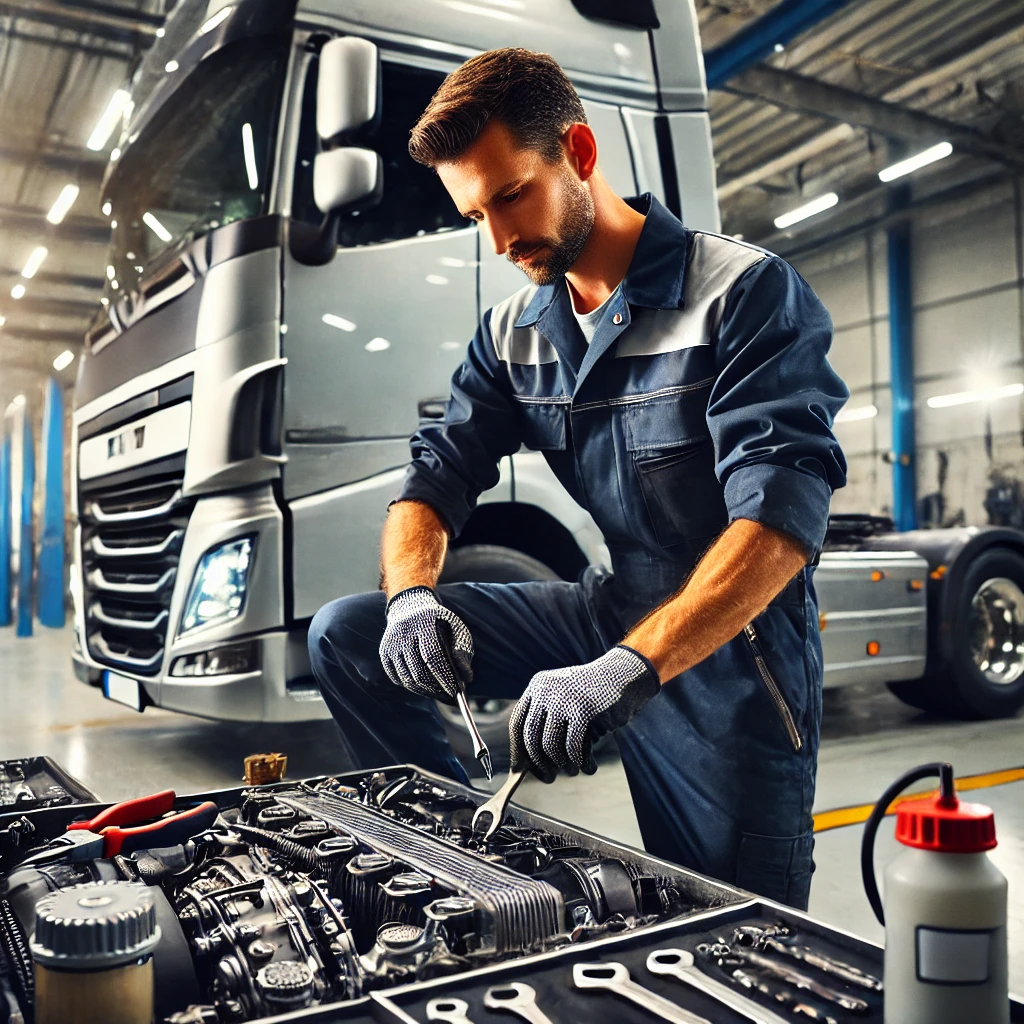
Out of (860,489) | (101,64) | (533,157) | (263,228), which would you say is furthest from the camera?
(860,489)

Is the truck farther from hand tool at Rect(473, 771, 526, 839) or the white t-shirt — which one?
hand tool at Rect(473, 771, 526, 839)

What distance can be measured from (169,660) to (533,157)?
1.82m

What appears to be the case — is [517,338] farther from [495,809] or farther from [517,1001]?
[517,1001]

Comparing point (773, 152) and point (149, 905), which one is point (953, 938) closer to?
point (149, 905)

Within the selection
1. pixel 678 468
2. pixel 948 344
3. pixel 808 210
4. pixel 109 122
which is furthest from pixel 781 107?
pixel 678 468

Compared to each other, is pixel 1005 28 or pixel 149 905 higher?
pixel 1005 28

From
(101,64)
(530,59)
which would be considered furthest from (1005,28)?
(530,59)

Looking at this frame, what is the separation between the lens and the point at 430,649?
1.64m

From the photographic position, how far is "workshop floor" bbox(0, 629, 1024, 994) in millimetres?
2439

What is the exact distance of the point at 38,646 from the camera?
804 centimetres

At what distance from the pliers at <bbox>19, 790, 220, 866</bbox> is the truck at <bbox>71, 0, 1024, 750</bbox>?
154 cm

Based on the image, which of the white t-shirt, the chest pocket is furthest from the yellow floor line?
the white t-shirt

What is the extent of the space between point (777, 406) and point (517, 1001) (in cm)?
93

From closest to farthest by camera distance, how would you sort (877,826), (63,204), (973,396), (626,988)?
1. (626,988)
2. (877,826)
3. (63,204)
4. (973,396)
